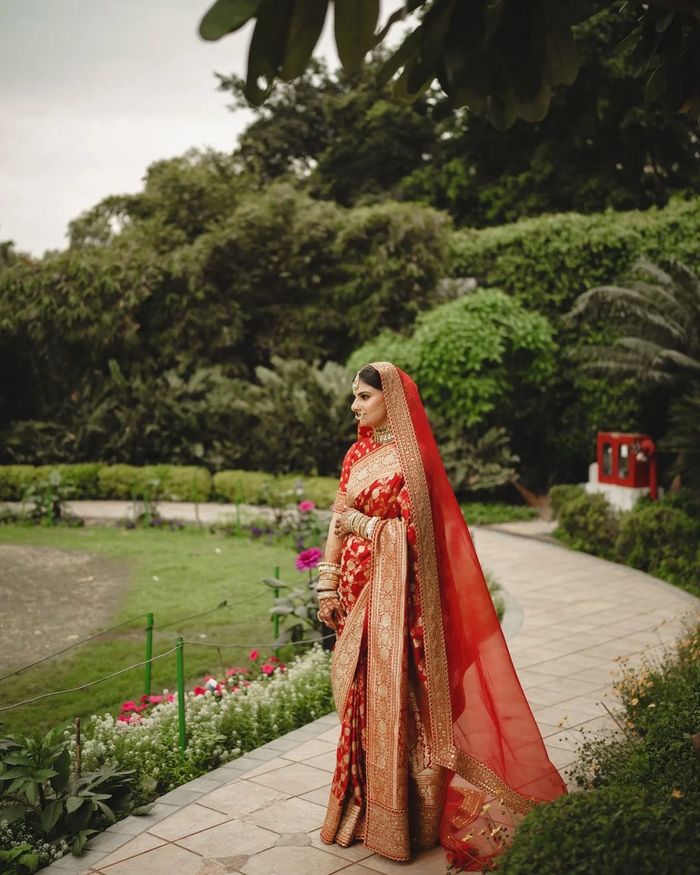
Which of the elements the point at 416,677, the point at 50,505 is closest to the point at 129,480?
the point at 50,505

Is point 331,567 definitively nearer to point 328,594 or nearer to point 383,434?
point 328,594

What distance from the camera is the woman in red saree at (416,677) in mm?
3529

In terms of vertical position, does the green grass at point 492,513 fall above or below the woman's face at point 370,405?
below

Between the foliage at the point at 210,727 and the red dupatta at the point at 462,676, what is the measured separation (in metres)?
1.51

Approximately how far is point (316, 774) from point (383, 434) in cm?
184

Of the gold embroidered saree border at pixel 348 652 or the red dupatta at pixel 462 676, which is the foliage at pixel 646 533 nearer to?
the red dupatta at pixel 462 676

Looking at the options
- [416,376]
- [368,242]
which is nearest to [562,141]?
[368,242]

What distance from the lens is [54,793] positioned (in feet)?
12.8

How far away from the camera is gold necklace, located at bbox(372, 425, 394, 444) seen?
379 cm

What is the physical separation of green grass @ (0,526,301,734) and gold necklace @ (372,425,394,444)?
2474 mm

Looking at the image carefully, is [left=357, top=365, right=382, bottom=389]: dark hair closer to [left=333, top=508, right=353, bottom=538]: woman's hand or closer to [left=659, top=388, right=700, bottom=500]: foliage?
[left=333, top=508, right=353, bottom=538]: woman's hand

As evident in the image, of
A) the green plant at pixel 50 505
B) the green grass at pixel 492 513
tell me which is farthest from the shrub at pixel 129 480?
the green grass at pixel 492 513

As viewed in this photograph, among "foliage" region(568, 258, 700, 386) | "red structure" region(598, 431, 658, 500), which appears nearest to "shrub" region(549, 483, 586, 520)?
"red structure" region(598, 431, 658, 500)

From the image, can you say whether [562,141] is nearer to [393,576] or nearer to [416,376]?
[416,376]
